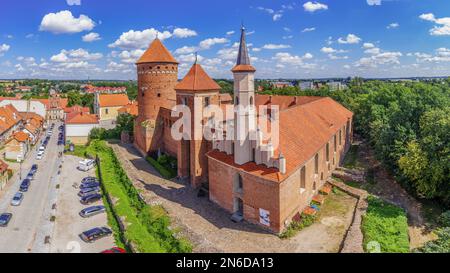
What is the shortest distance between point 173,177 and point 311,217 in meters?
16.0

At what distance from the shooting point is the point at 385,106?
46.9 meters

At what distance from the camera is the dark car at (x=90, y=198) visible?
31.2 metres

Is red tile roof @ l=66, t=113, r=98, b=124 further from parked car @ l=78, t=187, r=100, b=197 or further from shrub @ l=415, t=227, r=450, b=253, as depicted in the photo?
shrub @ l=415, t=227, r=450, b=253

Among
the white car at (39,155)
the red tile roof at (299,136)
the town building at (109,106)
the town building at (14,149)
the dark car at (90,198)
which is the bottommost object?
the dark car at (90,198)

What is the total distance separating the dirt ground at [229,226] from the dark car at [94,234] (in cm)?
A: 430

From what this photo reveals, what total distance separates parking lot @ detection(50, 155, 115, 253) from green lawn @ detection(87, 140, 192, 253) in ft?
5.71

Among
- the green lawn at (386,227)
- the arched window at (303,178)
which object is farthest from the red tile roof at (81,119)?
the green lawn at (386,227)

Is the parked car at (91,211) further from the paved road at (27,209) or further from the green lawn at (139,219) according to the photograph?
the paved road at (27,209)

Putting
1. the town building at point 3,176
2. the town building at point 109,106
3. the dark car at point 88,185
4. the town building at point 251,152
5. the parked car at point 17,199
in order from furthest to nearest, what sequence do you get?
the town building at point 109,106 < the town building at point 3,176 < the dark car at point 88,185 < the parked car at point 17,199 < the town building at point 251,152

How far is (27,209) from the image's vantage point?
3003 centimetres

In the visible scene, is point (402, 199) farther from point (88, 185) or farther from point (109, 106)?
point (109, 106)

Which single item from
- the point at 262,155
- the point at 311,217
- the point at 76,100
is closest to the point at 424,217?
the point at 311,217

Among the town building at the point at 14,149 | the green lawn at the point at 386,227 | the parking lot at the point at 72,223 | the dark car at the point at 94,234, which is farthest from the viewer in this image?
the town building at the point at 14,149

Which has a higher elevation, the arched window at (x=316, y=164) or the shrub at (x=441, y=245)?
the arched window at (x=316, y=164)
